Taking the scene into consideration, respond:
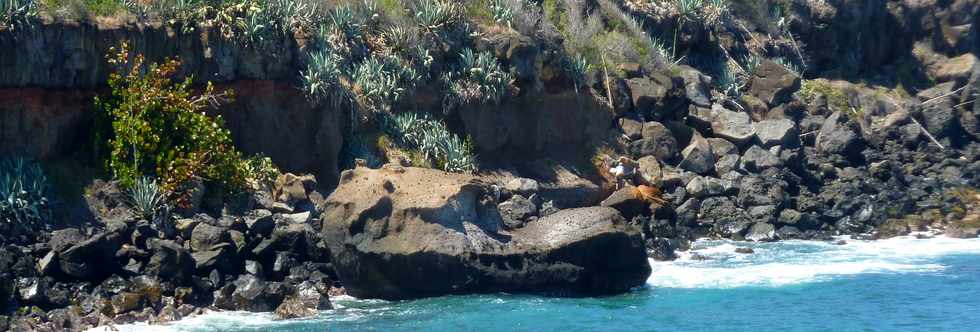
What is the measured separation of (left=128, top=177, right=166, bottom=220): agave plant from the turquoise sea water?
8.99 ft

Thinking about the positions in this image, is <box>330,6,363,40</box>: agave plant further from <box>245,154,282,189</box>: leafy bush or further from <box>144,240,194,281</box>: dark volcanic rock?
<box>144,240,194,281</box>: dark volcanic rock

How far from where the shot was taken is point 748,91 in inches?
1297

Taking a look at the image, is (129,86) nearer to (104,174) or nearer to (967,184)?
(104,174)

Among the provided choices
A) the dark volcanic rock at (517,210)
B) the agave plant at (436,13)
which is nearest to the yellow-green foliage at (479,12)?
the agave plant at (436,13)

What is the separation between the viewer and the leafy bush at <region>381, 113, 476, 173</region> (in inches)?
961

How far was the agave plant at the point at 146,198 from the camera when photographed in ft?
63.3

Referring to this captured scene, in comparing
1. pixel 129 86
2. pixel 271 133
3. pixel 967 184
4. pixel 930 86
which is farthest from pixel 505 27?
Result: pixel 930 86

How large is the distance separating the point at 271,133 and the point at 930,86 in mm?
23327

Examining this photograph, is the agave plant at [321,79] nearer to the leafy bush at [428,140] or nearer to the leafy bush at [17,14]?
the leafy bush at [428,140]

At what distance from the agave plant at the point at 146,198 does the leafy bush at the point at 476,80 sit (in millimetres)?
8010

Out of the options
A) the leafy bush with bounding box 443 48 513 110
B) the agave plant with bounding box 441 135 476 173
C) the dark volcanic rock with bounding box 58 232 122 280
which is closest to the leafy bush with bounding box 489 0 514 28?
the leafy bush with bounding box 443 48 513 110

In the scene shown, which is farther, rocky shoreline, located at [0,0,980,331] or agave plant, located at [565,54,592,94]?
agave plant, located at [565,54,592,94]

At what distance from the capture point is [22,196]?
60.8 ft

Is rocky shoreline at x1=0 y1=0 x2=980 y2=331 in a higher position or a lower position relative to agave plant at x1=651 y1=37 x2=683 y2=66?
lower
